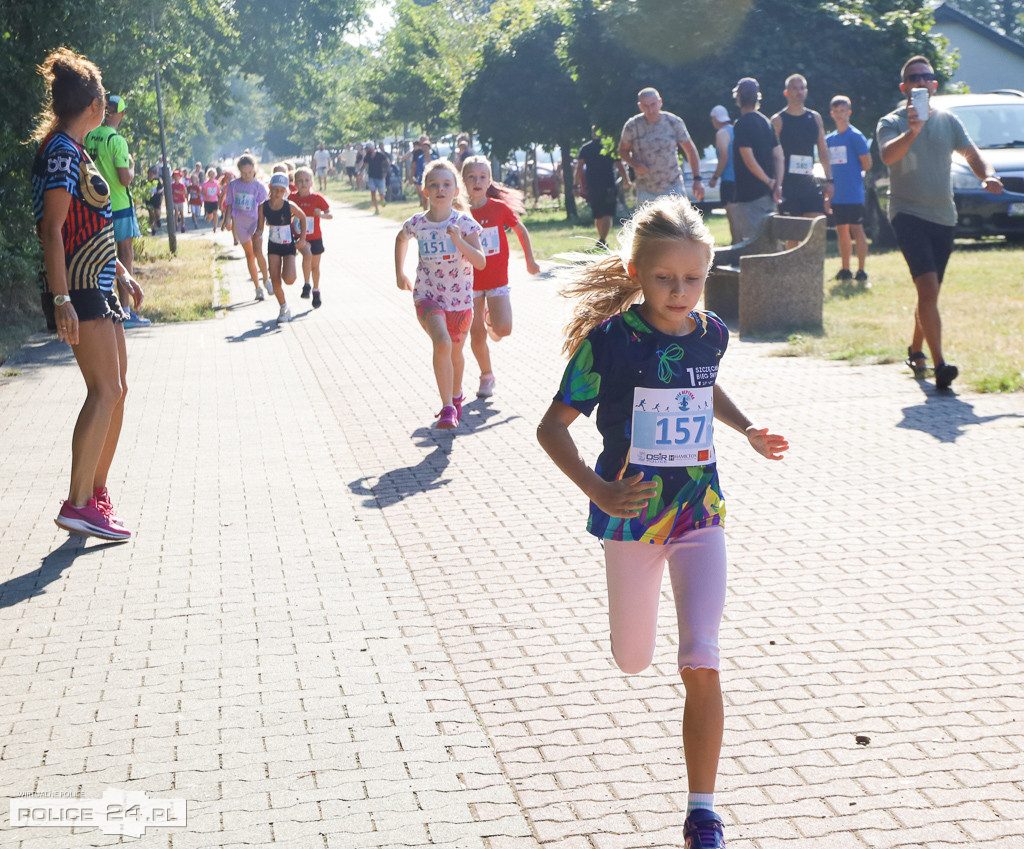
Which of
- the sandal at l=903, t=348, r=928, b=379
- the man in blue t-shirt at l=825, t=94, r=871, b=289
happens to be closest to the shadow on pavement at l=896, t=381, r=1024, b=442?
the sandal at l=903, t=348, r=928, b=379

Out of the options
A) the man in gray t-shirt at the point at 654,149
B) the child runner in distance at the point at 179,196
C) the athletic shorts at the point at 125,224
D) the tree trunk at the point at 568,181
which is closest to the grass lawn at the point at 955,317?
the man in gray t-shirt at the point at 654,149

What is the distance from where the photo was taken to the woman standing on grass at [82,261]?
625 centimetres

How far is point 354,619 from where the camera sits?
17.6 feet

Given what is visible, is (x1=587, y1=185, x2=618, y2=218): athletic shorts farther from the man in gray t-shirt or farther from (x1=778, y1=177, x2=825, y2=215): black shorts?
the man in gray t-shirt

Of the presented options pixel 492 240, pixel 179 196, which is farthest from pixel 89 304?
pixel 179 196

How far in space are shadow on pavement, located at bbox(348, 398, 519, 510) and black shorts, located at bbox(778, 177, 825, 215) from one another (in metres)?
7.14

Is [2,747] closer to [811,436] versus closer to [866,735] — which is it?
[866,735]

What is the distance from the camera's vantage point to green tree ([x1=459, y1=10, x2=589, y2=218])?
3041 centimetres

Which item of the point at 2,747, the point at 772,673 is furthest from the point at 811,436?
the point at 2,747

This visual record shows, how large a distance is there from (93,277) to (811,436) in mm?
4494

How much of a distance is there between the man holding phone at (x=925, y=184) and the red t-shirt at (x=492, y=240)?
286cm

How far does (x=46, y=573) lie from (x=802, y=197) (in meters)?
11.2

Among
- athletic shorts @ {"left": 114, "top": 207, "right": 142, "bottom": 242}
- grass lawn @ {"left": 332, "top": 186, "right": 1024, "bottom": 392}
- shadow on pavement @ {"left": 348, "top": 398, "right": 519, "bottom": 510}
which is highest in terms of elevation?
athletic shorts @ {"left": 114, "top": 207, "right": 142, "bottom": 242}

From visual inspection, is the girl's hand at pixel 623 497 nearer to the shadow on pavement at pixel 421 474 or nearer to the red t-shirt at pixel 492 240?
the shadow on pavement at pixel 421 474
